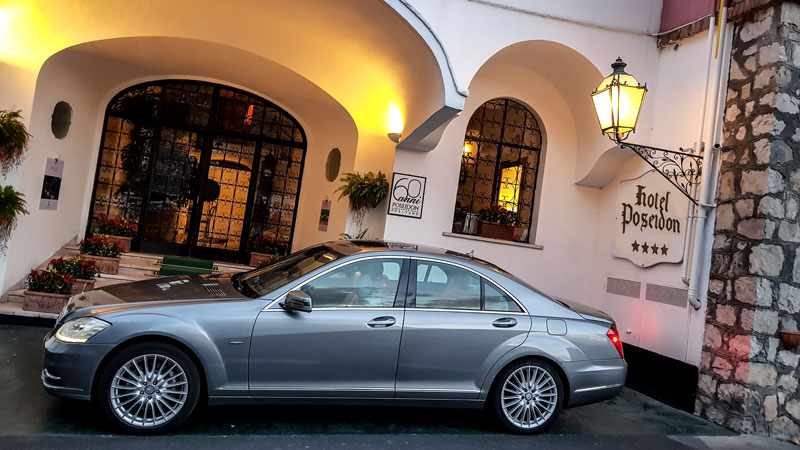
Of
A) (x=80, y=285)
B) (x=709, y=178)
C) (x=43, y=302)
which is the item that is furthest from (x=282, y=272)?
(x=709, y=178)

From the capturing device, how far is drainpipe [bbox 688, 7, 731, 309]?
6.55 meters

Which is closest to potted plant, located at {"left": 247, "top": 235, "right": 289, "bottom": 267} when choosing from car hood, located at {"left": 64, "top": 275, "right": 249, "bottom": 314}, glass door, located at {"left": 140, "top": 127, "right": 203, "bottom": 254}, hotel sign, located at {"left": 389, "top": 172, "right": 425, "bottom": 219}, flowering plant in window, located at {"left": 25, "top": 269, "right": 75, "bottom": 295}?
glass door, located at {"left": 140, "top": 127, "right": 203, "bottom": 254}

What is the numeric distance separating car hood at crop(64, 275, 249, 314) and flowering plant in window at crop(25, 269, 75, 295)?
3.17m

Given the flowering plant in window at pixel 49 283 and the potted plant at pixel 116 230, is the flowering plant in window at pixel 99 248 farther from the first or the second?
the flowering plant in window at pixel 49 283

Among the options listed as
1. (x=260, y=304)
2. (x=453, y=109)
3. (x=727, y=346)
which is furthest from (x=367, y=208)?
(x=727, y=346)

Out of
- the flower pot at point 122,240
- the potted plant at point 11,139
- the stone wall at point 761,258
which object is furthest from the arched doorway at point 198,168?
the stone wall at point 761,258

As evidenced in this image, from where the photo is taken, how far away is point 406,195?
27.5 feet

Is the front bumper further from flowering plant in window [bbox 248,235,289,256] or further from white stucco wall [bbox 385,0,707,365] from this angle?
flowering plant in window [bbox 248,235,289,256]

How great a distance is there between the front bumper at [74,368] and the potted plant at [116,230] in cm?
600

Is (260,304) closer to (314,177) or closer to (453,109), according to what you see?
(453,109)

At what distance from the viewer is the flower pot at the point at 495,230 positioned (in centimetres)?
872

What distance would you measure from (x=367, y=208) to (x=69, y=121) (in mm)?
4750

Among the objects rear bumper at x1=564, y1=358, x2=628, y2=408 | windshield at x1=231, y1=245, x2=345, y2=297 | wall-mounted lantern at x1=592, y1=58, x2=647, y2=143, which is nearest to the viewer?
windshield at x1=231, y1=245, x2=345, y2=297

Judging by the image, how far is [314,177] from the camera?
10.8m
